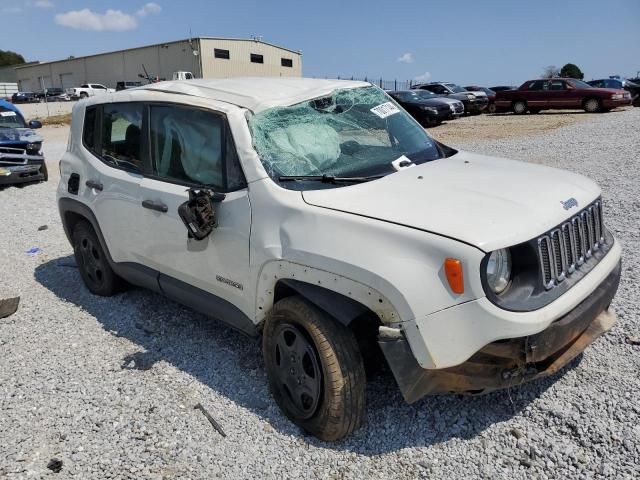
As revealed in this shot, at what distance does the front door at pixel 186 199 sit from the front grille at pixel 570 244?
5.07 feet

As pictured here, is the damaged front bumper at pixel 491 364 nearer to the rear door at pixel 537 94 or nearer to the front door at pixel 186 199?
the front door at pixel 186 199

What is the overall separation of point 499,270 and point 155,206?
227cm

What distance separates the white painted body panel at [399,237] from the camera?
2334 mm

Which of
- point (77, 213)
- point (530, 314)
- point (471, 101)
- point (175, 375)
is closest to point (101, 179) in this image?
point (77, 213)

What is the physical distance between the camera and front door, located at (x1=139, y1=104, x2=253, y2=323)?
3.11 m

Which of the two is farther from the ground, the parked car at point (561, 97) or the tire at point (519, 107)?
the parked car at point (561, 97)

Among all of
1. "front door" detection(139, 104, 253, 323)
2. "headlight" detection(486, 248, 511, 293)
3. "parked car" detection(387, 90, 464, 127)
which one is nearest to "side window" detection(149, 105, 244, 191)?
"front door" detection(139, 104, 253, 323)

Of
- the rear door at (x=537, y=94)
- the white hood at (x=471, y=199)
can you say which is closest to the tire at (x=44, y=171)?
the white hood at (x=471, y=199)

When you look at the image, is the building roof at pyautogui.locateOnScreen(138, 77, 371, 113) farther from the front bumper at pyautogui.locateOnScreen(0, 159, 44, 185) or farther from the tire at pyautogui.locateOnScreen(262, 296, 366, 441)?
the front bumper at pyautogui.locateOnScreen(0, 159, 44, 185)

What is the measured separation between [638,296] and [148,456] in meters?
3.71

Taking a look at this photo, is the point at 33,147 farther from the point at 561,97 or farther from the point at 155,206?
the point at 561,97

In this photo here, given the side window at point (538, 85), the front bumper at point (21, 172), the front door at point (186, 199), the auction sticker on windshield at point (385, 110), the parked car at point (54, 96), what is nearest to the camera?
the front door at point (186, 199)

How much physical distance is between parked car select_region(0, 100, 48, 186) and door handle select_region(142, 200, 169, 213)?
8287 mm

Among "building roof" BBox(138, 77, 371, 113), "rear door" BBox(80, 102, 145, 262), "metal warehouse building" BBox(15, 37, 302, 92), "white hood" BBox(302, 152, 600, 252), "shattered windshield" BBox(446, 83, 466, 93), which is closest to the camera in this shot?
"white hood" BBox(302, 152, 600, 252)
